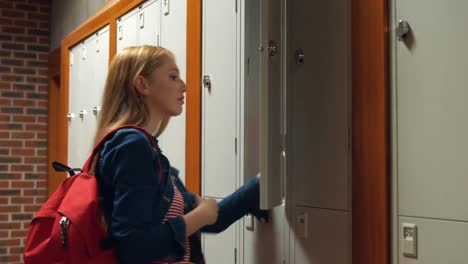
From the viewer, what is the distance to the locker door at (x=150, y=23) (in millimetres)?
3055

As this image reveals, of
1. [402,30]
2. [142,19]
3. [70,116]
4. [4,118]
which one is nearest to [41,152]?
[4,118]

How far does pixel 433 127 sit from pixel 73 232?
3.19 ft

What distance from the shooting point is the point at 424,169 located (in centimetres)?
158

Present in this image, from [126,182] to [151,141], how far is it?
0.50 feet

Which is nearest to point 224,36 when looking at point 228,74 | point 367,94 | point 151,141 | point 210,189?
point 228,74

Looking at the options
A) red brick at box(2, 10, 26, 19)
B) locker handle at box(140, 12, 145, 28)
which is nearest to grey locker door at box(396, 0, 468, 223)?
locker handle at box(140, 12, 145, 28)

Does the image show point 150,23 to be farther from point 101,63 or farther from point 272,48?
point 272,48

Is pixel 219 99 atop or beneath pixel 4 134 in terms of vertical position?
atop

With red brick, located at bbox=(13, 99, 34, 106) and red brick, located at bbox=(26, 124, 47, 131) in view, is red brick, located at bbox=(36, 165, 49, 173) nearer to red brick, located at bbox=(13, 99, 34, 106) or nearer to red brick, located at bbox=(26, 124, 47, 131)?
red brick, located at bbox=(26, 124, 47, 131)

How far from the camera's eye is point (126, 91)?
1613 mm

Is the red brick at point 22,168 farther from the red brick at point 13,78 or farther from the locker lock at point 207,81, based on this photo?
the locker lock at point 207,81

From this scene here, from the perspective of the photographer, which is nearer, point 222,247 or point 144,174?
point 144,174

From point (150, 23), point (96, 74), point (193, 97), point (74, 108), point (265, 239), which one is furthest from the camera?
point (74, 108)

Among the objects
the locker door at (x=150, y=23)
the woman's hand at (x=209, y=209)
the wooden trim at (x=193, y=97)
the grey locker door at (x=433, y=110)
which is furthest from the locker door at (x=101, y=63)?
the grey locker door at (x=433, y=110)
